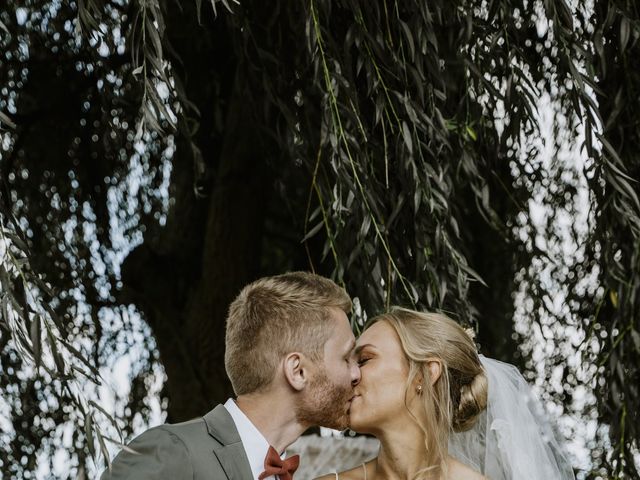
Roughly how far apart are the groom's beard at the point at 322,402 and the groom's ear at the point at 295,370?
29 mm

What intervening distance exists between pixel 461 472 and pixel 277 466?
2.69 ft

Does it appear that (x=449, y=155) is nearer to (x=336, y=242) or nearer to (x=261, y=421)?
(x=336, y=242)

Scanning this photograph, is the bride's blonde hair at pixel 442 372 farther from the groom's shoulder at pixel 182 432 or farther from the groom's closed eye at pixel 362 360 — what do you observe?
the groom's shoulder at pixel 182 432

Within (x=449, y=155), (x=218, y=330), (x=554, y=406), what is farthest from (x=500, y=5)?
(x=554, y=406)

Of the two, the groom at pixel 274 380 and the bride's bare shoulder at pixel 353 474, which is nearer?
the groom at pixel 274 380

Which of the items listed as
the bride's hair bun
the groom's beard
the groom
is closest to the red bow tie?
the groom

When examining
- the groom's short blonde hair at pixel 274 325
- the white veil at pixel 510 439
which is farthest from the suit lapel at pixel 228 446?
the white veil at pixel 510 439

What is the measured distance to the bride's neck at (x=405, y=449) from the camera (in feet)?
9.64

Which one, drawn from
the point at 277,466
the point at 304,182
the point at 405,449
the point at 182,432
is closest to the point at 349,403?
the point at 405,449

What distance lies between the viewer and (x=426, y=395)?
294 centimetres

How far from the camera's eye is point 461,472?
2961 mm

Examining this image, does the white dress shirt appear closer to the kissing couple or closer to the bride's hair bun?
the kissing couple

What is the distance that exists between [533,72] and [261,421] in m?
1.62

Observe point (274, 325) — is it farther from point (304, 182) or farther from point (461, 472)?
point (304, 182)
